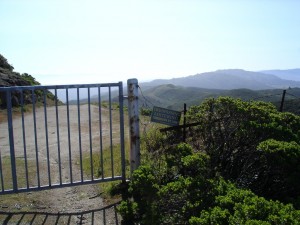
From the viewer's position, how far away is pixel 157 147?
6.46 metres

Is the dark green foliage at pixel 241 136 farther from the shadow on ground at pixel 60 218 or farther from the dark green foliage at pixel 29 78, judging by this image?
the dark green foliage at pixel 29 78

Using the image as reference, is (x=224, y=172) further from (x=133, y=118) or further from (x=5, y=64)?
(x=5, y=64)

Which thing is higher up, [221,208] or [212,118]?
[212,118]

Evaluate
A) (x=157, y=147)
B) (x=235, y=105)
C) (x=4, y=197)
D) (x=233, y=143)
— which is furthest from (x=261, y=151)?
(x=4, y=197)

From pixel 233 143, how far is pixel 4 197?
389 centimetres

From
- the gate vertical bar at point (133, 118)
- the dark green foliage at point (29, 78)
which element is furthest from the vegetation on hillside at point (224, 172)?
the dark green foliage at point (29, 78)

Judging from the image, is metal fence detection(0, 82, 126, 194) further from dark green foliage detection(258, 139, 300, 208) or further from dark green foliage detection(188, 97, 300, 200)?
dark green foliage detection(258, 139, 300, 208)

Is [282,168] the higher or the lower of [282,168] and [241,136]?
the lower

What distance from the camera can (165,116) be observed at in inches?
237

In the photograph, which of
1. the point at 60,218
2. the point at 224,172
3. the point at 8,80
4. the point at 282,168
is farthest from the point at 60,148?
the point at 8,80

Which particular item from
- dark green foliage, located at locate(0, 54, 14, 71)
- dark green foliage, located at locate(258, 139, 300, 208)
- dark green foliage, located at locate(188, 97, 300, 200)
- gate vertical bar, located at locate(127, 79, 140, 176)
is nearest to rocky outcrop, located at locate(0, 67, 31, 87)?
dark green foliage, located at locate(0, 54, 14, 71)

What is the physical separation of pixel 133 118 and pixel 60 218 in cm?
193

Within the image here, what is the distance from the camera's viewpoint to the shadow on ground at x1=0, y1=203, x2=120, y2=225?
4.91m

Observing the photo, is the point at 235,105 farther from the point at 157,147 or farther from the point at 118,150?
the point at 118,150
